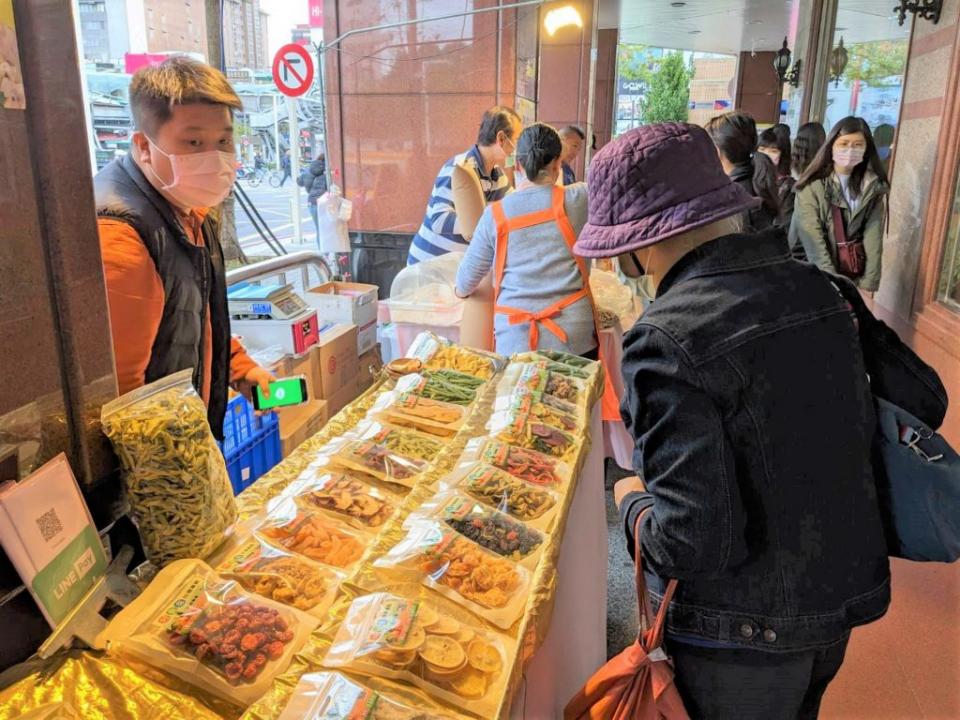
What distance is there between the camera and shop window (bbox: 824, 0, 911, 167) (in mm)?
4582

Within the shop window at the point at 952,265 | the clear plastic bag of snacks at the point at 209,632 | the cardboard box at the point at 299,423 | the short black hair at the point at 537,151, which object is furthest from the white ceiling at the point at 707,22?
the clear plastic bag of snacks at the point at 209,632

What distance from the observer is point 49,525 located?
3.75 ft

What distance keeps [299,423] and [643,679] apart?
182 cm

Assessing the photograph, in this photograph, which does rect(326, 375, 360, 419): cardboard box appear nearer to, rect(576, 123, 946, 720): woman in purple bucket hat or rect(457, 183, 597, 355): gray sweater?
rect(457, 183, 597, 355): gray sweater

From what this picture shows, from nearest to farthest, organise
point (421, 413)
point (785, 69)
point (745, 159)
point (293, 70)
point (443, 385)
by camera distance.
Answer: point (421, 413) → point (443, 385) → point (745, 159) → point (293, 70) → point (785, 69)

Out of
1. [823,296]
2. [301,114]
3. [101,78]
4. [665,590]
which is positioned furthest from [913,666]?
[301,114]

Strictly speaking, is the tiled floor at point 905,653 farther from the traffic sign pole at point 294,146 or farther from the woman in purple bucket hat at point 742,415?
the traffic sign pole at point 294,146

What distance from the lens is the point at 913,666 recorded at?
2.59 meters

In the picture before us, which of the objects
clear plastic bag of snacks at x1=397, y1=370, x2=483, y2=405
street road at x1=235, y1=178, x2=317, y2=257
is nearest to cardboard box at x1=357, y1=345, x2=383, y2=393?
clear plastic bag of snacks at x1=397, y1=370, x2=483, y2=405

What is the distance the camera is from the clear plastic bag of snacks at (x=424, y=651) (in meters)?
1.14

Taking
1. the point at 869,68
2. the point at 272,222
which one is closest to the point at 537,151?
the point at 869,68

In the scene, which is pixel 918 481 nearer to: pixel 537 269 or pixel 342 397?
pixel 537 269

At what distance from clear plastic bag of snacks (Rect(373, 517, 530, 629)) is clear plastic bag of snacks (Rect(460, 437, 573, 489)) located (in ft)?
1.15

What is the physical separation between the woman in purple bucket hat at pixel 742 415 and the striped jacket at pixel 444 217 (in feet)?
10.3
